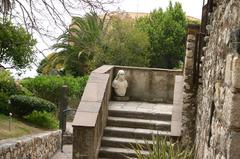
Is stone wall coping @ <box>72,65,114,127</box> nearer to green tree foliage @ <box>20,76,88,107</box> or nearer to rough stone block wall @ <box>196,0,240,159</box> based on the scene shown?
rough stone block wall @ <box>196,0,240,159</box>

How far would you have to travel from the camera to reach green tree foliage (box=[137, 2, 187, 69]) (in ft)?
110

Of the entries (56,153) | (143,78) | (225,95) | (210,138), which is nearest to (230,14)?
(225,95)

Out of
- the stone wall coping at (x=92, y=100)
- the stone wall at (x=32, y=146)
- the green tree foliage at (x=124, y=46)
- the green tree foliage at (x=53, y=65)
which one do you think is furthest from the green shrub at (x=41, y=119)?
the green tree foliage at (x=53, y=65)

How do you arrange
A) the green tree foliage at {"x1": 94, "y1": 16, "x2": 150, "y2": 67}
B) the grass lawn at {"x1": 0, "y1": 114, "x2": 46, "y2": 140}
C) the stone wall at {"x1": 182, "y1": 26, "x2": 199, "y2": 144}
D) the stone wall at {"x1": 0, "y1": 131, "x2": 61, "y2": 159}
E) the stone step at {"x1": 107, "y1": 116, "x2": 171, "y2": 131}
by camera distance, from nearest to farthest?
1. the stone wall at {"x1": 0, "y1": 131, "x2": 61, "y2": 159}
2. the stone wall at {"x1": 182, "y1": 26, "x2": 199, "y2": 144}
3. the stone step at {"x1": 107, "y1": 116, "x2": 171, "y2": 131}
4. the grass lawn at {"x1": 0, "y1": 114, "x2": 46, "y2": 140}
5. the green tree foliage at {"x1": 94, "y1": 16, "x2": 150, "y2": 67}

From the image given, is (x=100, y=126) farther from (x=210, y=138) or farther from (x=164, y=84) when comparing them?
(x=210, y=138)

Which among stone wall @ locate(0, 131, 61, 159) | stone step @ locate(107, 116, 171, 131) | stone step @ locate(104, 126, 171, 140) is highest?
stone step @ locate(107, 116, 171, 131)

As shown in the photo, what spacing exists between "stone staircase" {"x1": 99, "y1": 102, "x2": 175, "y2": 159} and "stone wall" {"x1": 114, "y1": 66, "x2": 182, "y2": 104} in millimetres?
1289

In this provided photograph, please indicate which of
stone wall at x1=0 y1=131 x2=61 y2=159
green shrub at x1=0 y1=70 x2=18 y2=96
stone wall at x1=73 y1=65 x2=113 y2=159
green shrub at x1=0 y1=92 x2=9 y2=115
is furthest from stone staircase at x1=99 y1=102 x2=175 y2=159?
green shrub at x1=0 y1=70 x2=18 y2=96

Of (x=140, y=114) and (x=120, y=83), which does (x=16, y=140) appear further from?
(x=120, y=83)

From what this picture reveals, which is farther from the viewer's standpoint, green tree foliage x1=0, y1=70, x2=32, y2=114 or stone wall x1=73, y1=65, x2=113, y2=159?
green tree foliage x1=0, y1=70, x2=32, y2=114

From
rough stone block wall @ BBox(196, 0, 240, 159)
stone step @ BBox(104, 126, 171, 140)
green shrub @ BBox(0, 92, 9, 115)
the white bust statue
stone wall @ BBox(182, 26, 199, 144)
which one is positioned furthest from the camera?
green shrub @ BBox(0, 92, 9, 115)

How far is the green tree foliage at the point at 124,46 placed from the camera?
3019cm

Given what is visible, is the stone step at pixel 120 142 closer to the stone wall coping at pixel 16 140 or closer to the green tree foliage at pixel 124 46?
the stone wall coping at pixel 16 140

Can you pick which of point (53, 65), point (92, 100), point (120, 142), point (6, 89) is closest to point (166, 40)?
point (53, 65)
